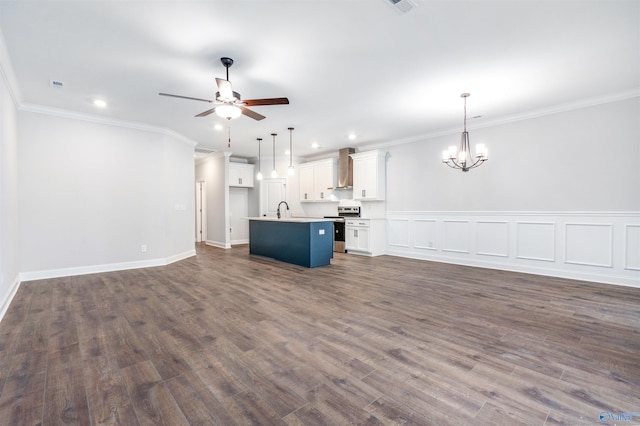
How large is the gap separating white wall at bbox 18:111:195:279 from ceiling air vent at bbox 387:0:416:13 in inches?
202

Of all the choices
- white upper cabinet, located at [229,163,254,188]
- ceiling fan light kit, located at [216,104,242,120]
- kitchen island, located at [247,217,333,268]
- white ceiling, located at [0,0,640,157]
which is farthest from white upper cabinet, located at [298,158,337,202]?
ceiling fan light kit, located at [216,104,242,120]

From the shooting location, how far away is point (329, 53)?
307 cm

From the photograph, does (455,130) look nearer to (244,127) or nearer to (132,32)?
(244,127)

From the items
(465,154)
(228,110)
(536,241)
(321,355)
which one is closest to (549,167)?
(536,241)

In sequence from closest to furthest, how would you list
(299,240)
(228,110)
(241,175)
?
(228,110), (299,240), (241,175)

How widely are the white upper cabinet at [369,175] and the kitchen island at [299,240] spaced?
1.75 m

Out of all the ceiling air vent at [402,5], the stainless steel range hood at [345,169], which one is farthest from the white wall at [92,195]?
the ceiling air vent at [402,5]

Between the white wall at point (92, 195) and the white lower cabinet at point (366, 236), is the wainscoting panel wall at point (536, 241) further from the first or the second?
the white wall at point (92, 195)

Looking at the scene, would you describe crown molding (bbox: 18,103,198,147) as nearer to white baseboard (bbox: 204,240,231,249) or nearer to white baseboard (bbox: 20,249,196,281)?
white baseboard (bbox: 20,249,196,281)

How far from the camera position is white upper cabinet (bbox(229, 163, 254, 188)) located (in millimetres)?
9019

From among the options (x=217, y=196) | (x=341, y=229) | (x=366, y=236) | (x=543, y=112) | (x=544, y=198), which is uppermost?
(x=543, y=112)

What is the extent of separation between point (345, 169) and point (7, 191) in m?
6.17

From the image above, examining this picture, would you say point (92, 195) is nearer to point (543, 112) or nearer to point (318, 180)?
point (318, 180)

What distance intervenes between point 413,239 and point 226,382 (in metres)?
5.53
